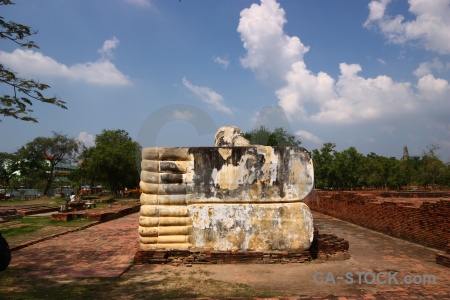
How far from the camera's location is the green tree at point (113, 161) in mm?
30859

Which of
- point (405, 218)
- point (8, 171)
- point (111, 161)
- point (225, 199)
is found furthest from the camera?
point (8, 171)

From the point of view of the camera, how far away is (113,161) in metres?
30.7

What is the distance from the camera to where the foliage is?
30.9 m

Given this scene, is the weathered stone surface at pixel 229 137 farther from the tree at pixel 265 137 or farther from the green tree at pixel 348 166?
the green tree at pixel 348 166

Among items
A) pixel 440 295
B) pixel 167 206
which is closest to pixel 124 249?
pixel 167 206

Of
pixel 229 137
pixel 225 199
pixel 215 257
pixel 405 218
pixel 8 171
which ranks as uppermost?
pixel 8 171

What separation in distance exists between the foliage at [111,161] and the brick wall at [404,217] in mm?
22735

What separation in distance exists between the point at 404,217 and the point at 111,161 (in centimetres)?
2655

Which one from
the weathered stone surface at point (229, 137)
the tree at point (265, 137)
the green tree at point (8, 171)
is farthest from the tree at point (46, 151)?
the weathered stone surface at point (229, 137)

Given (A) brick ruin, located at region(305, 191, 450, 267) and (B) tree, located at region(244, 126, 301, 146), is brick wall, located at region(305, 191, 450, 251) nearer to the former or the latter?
(A) brick ruin, located at region(305, 191, 450, 267)

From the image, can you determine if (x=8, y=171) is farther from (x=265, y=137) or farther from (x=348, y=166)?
(x=348, y=166)

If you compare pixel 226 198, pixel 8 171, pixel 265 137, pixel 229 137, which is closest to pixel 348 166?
pixel 265 137

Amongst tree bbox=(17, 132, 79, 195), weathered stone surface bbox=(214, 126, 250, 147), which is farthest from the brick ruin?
tree bbox=(17, 132, 79, 195)

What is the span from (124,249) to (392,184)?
98.9ft
